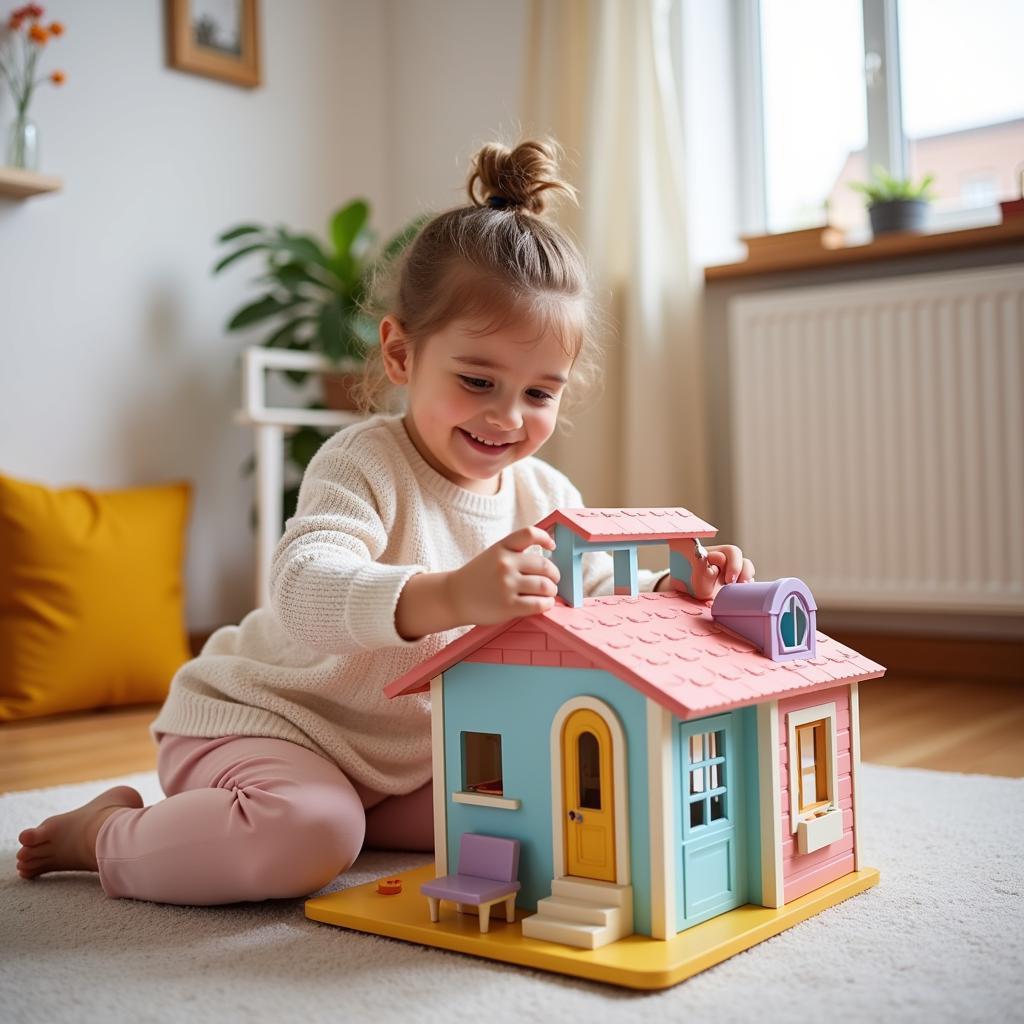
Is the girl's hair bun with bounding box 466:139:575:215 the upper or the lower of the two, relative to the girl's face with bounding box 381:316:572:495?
upper

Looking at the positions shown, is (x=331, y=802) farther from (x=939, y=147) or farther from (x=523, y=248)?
(x=939, y=147)

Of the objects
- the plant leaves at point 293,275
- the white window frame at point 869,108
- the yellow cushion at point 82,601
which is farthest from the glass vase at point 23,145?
the white window frame at point 869,108

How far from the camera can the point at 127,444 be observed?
8.38ft

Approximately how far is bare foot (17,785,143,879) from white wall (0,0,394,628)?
141cm

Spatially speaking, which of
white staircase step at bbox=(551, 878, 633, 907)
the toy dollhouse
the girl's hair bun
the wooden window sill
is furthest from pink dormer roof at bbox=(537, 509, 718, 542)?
the wooden window sill

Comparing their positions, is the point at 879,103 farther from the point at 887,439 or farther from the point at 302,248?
the point at 302,248

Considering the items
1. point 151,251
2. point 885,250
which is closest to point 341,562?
point 885,250

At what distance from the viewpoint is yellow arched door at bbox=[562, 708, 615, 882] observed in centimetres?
85

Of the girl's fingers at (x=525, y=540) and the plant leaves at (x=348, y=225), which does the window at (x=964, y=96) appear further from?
the girl's fingers at (x=525, y=540)

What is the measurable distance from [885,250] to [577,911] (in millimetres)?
1854

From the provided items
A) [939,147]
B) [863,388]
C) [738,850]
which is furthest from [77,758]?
[939,147]

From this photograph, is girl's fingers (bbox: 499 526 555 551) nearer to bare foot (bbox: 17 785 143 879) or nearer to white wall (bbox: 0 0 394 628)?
bare foot (bbox: 17 785 143 879)

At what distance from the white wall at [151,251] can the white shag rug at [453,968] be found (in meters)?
1.54

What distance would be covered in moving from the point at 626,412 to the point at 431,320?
4.82 ft
